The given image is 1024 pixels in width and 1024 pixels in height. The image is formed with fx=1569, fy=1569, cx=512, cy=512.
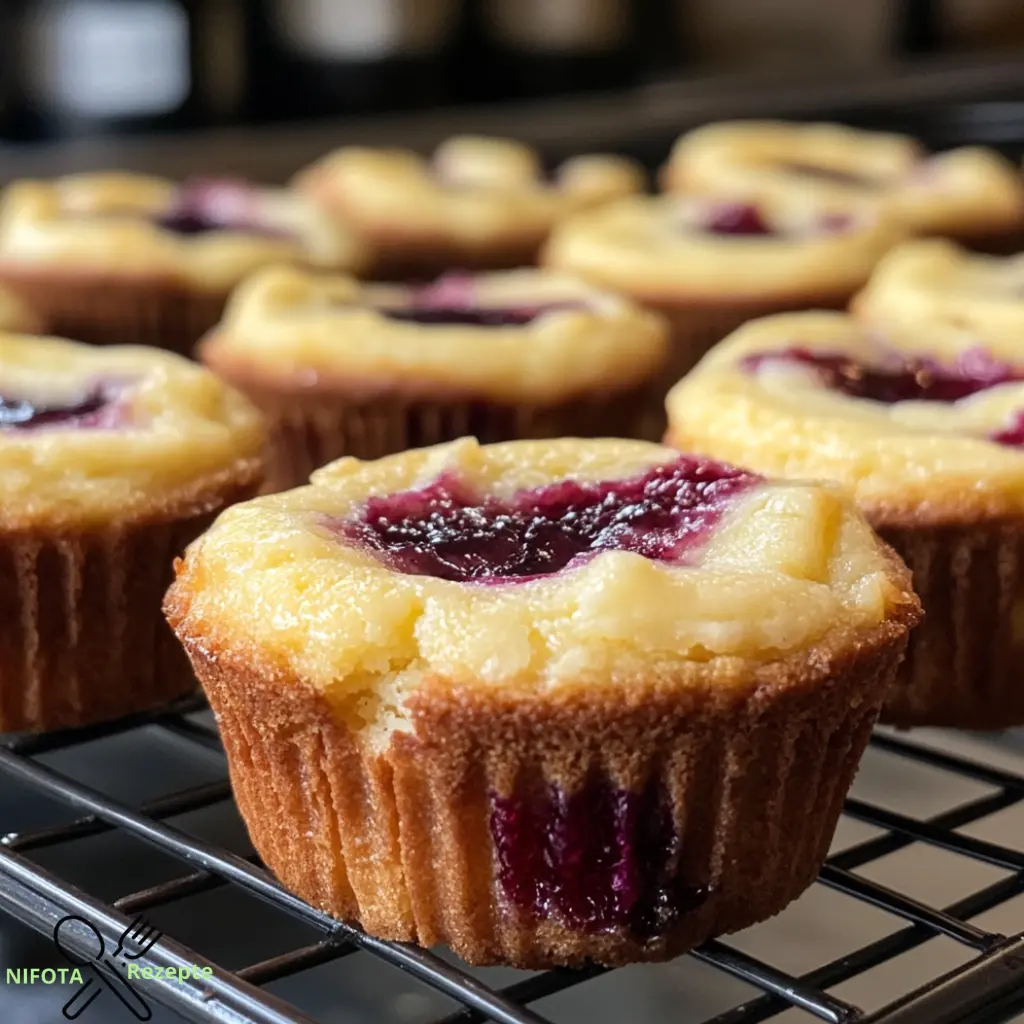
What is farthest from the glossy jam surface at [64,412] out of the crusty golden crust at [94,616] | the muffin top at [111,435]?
the crusty golden crust at [94,616]

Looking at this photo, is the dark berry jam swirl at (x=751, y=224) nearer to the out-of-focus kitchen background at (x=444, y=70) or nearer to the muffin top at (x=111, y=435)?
the out-of-focus kitchen background at (x=444, y=70)

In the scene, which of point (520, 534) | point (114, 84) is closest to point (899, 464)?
point (520, 534)

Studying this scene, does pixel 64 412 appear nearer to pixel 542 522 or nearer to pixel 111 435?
pixel 111 435

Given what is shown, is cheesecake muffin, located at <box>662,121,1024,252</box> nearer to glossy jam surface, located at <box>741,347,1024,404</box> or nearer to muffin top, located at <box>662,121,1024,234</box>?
muffin top, located at <box>662,121,1024,234</box>

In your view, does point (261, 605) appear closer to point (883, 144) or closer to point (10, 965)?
point (10, 965)

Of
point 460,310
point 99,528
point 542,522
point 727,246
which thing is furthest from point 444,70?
point 542,522
